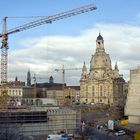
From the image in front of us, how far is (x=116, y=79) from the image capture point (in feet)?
505

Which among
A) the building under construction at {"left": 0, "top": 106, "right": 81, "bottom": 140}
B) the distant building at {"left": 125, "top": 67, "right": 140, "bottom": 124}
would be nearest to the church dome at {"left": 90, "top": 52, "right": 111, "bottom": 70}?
the distant building at {"left": 125, "top": 67, "right": 140, "bottom": 124}

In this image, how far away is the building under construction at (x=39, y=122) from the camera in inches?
2354

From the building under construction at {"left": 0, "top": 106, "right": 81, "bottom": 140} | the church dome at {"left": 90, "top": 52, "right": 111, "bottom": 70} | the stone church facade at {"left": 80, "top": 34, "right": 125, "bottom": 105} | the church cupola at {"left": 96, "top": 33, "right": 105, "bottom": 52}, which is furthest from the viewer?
the church cupola at {"left": 96, "top": 33, "right": 105, "bottom": 52}

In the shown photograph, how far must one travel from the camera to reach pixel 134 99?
8575 cm

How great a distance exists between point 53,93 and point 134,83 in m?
108

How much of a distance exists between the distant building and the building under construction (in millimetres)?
21185

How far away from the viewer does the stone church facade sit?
491 feet

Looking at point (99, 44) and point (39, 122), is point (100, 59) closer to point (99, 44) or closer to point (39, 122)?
point (99, 44)

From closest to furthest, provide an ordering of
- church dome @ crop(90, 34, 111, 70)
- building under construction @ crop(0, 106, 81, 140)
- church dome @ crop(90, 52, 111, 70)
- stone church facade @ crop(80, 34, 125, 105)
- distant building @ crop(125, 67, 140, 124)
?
1. building under construction @ crop(0, 106, 81, 140)
2. distant building @ crop(125, 67, 140, 124)
3. church dome @ crop(90, 52, 111, 70)
4. church dome @ crop(90, 34, 111, 70)
5. stone church facade @ crop(80, 34, 125, 105)

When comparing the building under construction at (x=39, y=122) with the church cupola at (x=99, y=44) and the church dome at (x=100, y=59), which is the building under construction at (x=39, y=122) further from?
the church cupola at (x=99, y=44)

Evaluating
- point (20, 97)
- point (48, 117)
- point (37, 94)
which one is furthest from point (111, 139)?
point (37, 94)

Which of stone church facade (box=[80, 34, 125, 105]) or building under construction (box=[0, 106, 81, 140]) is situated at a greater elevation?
stone church facade (box=[80, 34, 125, 105])

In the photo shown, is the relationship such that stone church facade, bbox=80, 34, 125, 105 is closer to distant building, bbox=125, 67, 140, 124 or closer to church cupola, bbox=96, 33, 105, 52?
church cupola, bbox=96, 33, 105, 52

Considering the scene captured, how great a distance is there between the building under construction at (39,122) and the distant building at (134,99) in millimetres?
21185
